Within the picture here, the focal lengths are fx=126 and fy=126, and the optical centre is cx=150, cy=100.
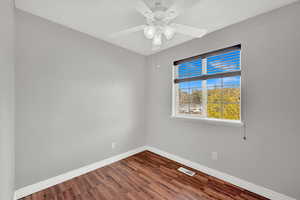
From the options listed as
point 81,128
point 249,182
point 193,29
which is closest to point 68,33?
point 81,128

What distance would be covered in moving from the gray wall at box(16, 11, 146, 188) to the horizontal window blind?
47.3 inches

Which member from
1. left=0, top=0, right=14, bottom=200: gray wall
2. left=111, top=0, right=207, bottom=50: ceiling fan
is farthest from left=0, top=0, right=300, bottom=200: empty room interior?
left=0, top=0, right=14, bottom=200: gray wall

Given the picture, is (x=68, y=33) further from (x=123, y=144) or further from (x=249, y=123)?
(x=249, y=123)

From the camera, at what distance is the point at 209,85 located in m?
2.27

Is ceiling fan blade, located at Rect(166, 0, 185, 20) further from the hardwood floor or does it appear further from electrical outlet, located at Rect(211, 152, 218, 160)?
the hardwood floor

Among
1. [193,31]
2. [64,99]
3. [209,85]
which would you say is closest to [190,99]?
[209,85]

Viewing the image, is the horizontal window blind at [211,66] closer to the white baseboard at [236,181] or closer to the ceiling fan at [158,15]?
the ceiling fan at [158,15]

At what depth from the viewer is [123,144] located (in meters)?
2.74

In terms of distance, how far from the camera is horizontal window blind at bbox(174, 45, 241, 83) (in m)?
1.97

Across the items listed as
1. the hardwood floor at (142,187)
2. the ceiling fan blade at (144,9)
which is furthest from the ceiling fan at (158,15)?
the hardwood floor at (142,187)

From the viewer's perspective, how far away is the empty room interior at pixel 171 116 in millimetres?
1516

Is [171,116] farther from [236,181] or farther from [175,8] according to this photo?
[175,8]

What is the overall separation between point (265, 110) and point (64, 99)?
9.35 ft

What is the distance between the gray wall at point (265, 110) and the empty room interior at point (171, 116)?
0.04 ft
